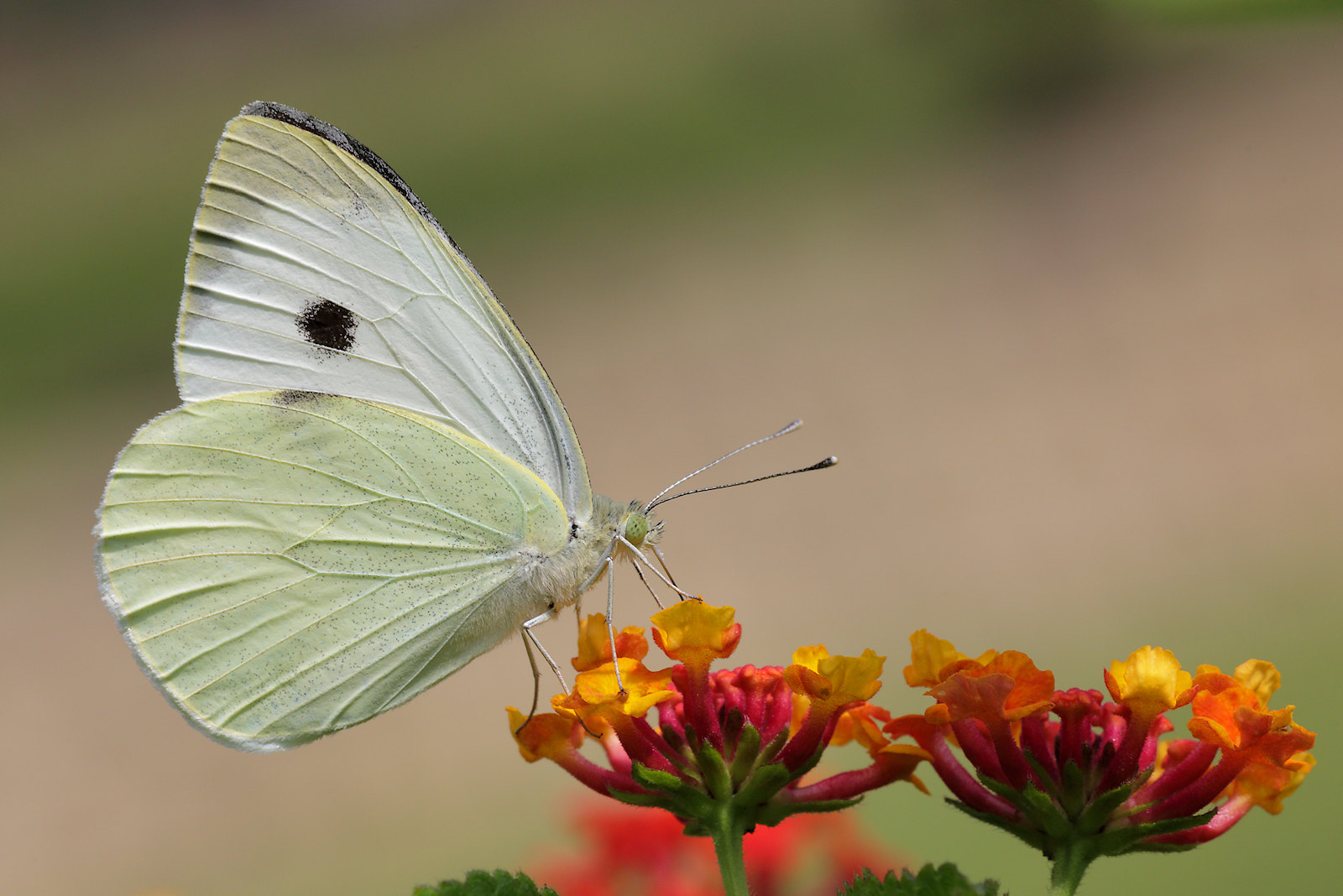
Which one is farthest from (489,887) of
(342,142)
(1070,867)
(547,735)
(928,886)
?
(342,142)

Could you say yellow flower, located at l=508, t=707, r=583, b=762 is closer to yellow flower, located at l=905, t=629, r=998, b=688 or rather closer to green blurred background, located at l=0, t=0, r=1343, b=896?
yellow flower, located at l=905, t=629, r=998, b=688

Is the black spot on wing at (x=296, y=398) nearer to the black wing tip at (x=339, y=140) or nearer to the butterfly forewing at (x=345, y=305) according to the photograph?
the butterfly forewing at (x=345, y=305)

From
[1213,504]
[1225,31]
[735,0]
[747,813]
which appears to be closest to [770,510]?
[1213,504]

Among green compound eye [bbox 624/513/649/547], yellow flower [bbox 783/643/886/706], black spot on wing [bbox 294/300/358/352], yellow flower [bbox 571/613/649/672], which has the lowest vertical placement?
yellow flower [bbox 783/643/886/706]

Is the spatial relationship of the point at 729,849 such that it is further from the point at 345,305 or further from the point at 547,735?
the point at 345,305

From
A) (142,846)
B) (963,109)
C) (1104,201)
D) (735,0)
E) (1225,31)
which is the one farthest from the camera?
(735,0)

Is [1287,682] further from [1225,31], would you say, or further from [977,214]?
[1225,31]

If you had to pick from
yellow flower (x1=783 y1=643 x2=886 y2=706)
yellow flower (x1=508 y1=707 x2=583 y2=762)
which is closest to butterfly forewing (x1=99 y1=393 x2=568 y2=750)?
yellow flower (x1=508 y1=707 x2=583 y2=762)

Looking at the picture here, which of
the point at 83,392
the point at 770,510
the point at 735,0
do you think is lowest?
the point at 770,510
